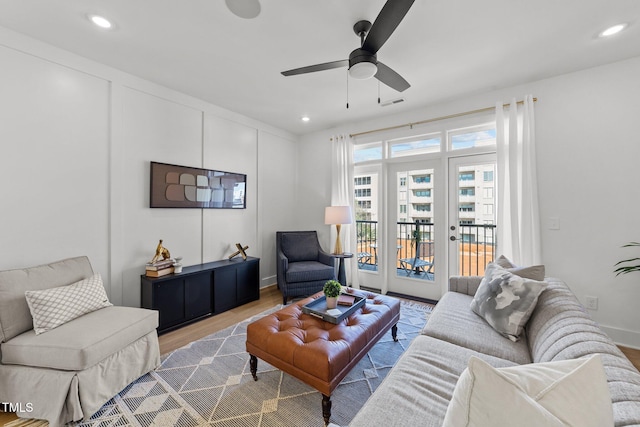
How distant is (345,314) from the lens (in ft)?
6.71

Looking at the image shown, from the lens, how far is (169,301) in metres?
2.78

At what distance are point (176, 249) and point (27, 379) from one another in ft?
5.54

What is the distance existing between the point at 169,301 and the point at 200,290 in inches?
13.6

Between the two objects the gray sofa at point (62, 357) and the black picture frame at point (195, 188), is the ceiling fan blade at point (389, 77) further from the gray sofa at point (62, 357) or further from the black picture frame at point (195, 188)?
the gray sofa at point (62, 357)

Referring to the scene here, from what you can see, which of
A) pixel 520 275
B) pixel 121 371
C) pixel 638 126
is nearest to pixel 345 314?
pixel 520 275

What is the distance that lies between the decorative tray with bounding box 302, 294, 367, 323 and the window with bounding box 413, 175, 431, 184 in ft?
6.83

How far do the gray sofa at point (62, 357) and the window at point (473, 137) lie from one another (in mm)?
3917

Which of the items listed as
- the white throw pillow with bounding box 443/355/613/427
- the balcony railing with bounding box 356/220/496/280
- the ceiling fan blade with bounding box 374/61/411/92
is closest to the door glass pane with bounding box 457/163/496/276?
the balcony railing with bounding box 356/220/496/280

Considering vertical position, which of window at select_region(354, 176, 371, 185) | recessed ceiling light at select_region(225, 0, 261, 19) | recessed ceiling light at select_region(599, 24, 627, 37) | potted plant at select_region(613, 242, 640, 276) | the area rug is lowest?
the area rug

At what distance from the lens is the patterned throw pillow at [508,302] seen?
1681mm

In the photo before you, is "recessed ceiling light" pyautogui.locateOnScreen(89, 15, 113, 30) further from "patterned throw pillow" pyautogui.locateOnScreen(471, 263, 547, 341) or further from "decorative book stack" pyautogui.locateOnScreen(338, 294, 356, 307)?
"patterned throw pillow" pyautogui.locateOnScreen(471, 263, 547, 341)

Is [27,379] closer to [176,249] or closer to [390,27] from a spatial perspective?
[176,249]

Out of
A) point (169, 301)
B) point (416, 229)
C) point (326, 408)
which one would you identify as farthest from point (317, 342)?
point (416, 229)

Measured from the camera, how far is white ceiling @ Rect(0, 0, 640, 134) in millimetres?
1867
